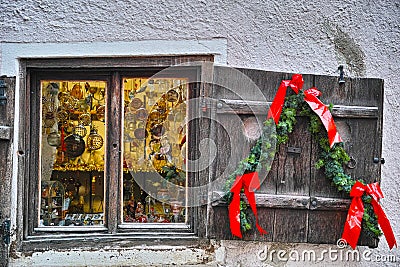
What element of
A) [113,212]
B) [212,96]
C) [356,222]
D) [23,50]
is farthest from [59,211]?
[356,222]

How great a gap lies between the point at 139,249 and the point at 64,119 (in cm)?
101

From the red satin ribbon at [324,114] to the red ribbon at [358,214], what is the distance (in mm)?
309

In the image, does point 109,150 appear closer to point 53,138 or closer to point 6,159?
point 53,138

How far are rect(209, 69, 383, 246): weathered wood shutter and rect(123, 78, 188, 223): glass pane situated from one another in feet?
1.52

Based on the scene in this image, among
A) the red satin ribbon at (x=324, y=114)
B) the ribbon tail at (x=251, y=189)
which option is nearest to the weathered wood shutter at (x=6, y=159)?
the ribbon tail at (x=251, y=189)

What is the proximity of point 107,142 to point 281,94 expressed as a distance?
3.97 feet

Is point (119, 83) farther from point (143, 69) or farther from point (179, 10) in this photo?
point (179, 10)

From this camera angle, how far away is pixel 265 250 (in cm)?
304

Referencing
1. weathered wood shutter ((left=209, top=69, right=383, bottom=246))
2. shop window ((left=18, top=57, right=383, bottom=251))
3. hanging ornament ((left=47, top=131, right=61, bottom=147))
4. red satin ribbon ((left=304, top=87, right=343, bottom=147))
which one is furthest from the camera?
hanging ornament ((left=47, top=131, right=61, bottom=147))

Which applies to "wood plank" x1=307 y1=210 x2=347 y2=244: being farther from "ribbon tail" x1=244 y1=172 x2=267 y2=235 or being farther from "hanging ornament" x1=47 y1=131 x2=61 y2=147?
"hanging ornament" x1=47 y1=131 x2=61 y2=147

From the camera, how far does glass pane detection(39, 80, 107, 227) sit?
126 inches

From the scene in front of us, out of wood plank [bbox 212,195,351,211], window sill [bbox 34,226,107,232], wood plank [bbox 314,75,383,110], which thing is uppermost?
wood plank [bbox 314,75,383,110]

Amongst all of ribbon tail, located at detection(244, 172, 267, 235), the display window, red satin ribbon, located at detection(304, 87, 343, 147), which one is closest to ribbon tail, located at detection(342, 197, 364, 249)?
red satin ribbon, located at detection(304, 87, 343, 147)

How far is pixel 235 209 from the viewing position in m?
2.72
